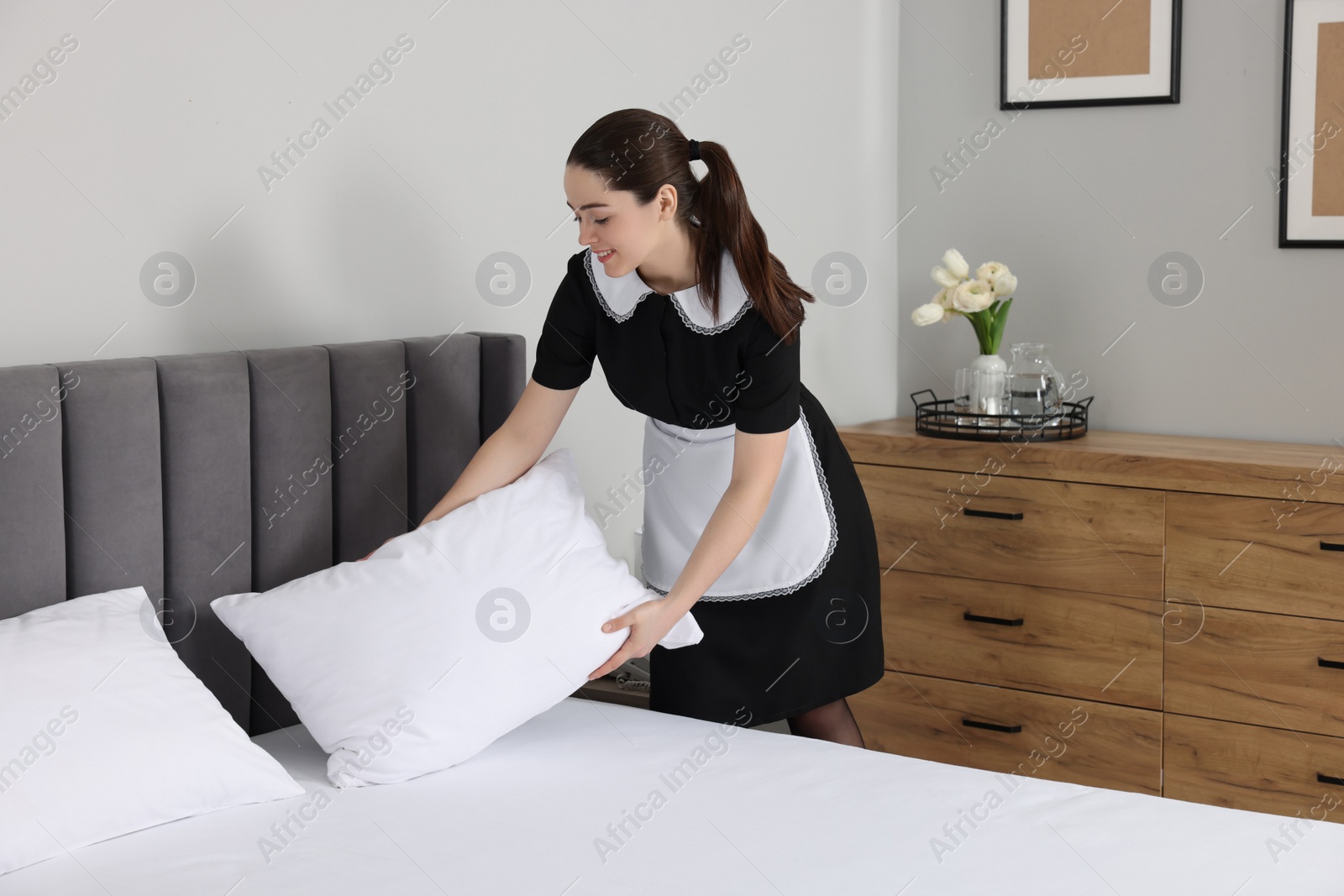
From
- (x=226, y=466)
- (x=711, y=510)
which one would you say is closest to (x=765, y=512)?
(x=711, y=510)

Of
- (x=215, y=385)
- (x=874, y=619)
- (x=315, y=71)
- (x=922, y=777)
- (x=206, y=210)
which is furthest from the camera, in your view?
(x=874, y=619)

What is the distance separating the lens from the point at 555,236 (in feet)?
7.14

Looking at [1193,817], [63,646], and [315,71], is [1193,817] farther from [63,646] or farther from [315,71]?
[315,71]

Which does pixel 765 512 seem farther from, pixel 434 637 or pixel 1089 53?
pixel 1089 53

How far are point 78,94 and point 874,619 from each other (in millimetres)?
1381

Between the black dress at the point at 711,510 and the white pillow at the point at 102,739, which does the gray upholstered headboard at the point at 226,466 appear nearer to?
the white pillow at the point at 102,739

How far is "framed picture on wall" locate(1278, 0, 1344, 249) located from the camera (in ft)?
8.21

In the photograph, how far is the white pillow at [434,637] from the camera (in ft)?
4.61

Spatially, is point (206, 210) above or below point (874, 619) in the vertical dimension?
above

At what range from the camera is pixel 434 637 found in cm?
144

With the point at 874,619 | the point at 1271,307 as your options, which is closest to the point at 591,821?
the point at 874,619

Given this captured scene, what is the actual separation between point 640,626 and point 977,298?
4.79 feet

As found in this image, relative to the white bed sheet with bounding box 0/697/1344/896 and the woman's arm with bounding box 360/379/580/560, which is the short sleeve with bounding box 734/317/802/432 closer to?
the woman's arm with bounding box 360/379/580/560

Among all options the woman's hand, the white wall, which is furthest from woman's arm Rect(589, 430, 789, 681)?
the white wall
